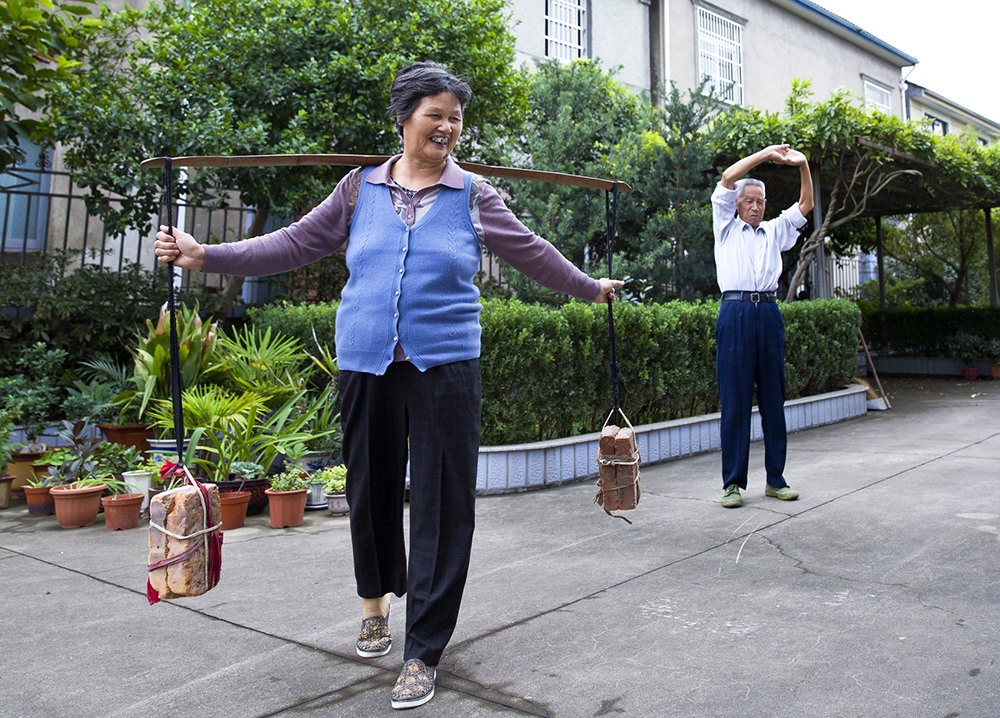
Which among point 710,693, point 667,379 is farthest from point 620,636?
point 667,379

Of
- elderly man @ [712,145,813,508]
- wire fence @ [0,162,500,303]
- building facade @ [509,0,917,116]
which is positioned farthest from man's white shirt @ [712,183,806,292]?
building facade @ [509,0,917,116]

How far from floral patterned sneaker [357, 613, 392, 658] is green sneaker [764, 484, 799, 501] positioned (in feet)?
9.98

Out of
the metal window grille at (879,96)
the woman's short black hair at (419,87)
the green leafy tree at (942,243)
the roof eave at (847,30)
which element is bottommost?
the woman's short black hair at (419,87)

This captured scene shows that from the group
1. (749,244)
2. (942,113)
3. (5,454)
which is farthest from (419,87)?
(942,113)

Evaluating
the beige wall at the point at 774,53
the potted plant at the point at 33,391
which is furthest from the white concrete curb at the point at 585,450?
the beige wall at the point at 774,53

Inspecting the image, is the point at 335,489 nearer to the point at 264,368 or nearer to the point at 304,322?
the point at 264,368

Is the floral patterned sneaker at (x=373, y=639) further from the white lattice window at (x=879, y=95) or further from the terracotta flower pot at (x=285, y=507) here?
the white lattice window at (x=879, y=95)

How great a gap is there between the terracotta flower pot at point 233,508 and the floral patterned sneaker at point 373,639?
2332 millimetres

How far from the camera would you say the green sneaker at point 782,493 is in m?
4.94

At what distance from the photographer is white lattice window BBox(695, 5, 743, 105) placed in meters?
15.3

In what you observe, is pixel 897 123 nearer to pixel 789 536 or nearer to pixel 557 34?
pixel 557 34

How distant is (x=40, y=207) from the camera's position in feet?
27.7

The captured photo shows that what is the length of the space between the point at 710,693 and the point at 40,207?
27.7 ft

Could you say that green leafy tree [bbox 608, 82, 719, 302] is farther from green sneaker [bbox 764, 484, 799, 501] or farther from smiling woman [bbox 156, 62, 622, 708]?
smiling woman [bbox 156, 62, 622, 708]
